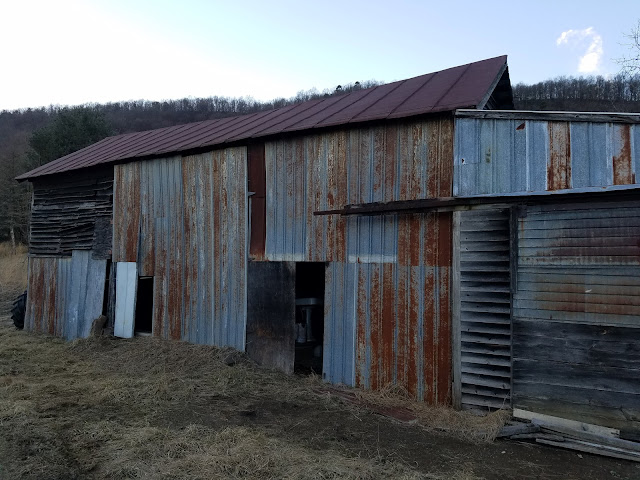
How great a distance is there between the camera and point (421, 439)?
5316 millimetres

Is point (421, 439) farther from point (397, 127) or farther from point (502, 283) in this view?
point (397, 127)

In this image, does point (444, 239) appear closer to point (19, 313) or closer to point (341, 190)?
point (341, 190)

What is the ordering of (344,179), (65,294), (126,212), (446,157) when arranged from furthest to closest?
(65,294)
(126,212)
(344,179)
(446,157)

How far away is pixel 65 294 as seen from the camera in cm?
1228

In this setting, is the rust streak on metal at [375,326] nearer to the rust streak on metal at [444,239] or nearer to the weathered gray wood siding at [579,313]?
the rust streak on metal at [444,239]

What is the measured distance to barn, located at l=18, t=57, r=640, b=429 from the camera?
17.5 ft

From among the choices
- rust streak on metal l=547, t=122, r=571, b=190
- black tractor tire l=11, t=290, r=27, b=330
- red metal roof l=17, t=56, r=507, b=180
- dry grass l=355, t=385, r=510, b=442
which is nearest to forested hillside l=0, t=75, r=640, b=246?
red metal roof l=17, t=56, r=507, b=180

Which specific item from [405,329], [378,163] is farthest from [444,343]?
[378,163]

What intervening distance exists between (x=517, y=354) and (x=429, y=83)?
508 centimetres

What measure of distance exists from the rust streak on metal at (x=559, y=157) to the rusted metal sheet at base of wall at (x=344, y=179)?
1.26m

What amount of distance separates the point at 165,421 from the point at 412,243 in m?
4.08

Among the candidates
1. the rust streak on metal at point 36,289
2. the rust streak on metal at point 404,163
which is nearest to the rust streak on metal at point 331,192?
the rust streak on metal at point 404,163

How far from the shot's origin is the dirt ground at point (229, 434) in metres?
4.48

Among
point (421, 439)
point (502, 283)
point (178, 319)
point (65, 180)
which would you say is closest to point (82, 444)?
point (421, 439)
